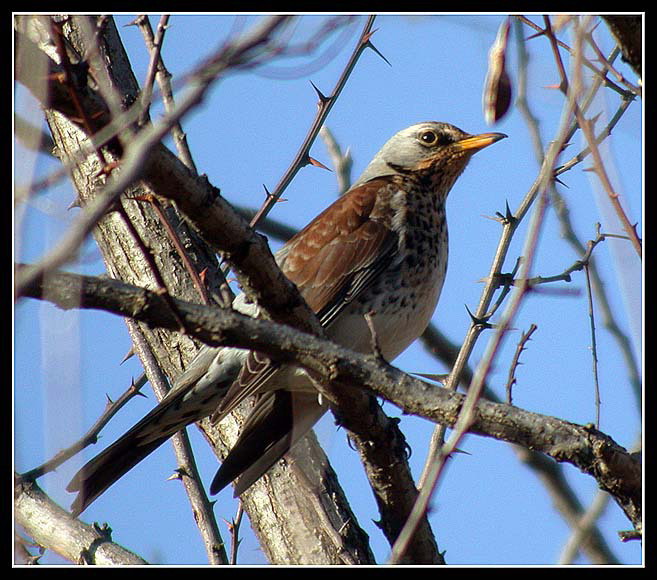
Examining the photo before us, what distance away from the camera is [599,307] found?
155 inches

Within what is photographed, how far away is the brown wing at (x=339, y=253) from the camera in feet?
15.9

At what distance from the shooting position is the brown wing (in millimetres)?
4855

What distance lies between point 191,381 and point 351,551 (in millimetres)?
1187

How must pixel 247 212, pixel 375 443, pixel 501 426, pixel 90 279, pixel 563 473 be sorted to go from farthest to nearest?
1. pixel 247 212
2. pixel 563 473
3. pixel 375 443
4. pixel 501 426
5. pixel 90 279

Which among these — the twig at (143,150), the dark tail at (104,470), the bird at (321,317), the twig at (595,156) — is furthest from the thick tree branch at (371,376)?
the dark tail at (104,470)

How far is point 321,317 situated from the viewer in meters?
4.80

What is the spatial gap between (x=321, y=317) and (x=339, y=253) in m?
0.41

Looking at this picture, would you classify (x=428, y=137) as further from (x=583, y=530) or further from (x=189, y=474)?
(x=583, y=530)

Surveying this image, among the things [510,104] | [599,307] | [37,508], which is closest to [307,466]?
[37,508]

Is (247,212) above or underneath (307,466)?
above

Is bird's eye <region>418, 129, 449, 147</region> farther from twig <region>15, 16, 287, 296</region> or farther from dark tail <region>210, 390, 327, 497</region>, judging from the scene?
twig <region>15, 16, 287, 296</region>

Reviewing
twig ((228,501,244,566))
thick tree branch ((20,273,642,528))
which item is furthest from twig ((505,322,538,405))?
twig ((228,501,244,566))

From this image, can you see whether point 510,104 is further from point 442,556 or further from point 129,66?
point 129,66

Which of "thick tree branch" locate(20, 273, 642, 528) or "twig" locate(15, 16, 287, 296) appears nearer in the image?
"twig" locate(15, 16, 287, 296)
